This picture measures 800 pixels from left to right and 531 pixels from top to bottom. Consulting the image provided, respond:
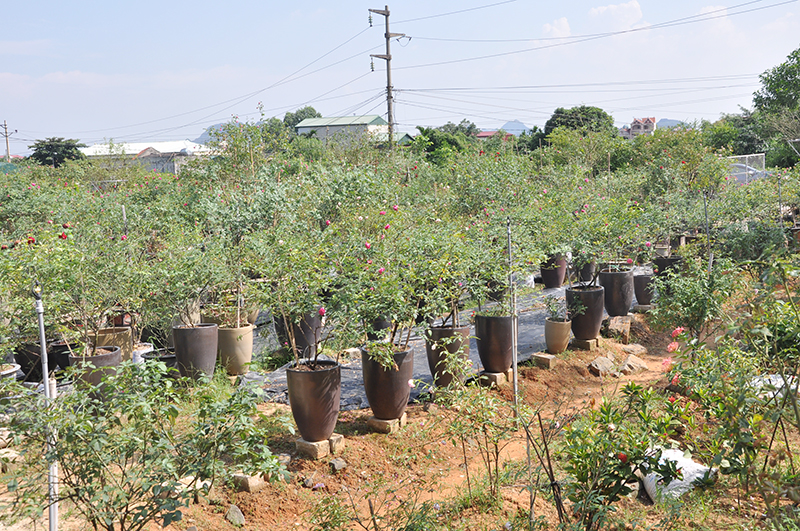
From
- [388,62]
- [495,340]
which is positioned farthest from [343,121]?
[495,340]

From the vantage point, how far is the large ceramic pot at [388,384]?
14.3 feet

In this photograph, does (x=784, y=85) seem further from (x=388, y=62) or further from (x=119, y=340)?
(x=119, y=340)

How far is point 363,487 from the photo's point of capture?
11.7 feet

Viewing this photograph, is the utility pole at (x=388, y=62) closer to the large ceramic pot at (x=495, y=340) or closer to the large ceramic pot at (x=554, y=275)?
the large ceramic pot at (x=554, y=275)

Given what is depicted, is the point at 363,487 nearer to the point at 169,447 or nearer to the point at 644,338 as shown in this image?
the point at 169,447

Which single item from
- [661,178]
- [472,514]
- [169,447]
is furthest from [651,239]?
[169,447]

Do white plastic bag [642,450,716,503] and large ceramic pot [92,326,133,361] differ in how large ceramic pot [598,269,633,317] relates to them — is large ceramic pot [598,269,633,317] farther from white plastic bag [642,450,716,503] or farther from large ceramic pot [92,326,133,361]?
large ceramic pot [92,326,133,361]

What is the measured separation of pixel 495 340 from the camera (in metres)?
5.38

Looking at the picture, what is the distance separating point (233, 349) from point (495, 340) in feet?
8.44

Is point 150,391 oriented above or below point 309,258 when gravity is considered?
below

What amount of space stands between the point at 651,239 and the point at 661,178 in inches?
220

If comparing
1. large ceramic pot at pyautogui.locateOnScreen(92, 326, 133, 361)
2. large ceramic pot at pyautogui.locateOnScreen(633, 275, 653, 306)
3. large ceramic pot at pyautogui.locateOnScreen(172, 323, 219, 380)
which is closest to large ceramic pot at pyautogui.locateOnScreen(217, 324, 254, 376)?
large ceramic pot at pyautogui.locateOnScreen(172, 323, 219, 380)

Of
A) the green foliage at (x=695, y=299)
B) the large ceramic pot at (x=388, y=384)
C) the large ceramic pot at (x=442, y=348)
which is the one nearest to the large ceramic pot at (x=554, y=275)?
the green foliage at (x=695, y=299)

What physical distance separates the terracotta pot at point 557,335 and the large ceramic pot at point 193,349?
348cm
